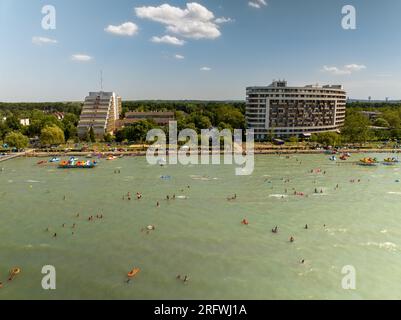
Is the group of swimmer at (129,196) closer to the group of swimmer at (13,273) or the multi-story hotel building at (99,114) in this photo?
the group of swimmer at (13,273)

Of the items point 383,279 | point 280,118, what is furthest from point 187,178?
point 280,118

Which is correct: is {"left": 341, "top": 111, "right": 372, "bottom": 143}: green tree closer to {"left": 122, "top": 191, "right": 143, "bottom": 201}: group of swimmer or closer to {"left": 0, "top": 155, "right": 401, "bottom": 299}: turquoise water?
{"left": 0, "top": 155, "right": 401, "bottom": 299}: turquoise water

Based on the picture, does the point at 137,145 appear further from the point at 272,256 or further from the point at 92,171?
the point at 272,256

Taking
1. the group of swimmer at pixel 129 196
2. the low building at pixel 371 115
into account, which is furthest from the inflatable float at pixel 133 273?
the low building at pixel 371 115

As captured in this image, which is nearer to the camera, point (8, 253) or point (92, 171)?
point (8, 253)

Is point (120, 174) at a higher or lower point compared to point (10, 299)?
higher
